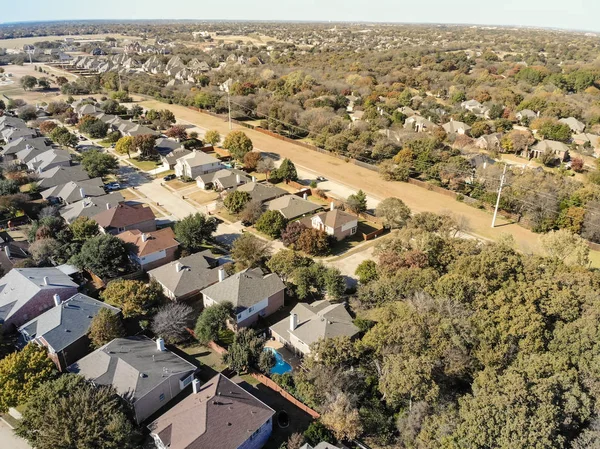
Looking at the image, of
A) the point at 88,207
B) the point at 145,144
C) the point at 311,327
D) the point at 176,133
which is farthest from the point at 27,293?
the point at 176,133

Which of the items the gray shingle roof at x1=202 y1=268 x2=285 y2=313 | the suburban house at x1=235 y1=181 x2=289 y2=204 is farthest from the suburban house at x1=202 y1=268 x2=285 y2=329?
the suburban house at x1=235 y1=181 x2=289 y2=204

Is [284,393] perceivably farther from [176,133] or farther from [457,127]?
[457,127]

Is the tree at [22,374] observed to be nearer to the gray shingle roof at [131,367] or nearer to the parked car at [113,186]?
the gray shingle roof at [131,367]

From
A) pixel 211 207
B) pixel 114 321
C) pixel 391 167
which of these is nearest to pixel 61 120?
pixel 211 207

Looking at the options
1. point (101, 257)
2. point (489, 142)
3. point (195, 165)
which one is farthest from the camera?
point (489, 142)

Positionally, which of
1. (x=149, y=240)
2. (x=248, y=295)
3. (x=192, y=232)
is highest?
(x=192, y=232)

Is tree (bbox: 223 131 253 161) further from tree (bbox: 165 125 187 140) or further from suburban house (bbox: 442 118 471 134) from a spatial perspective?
suburban house (bbox: 442 118 471 134)
